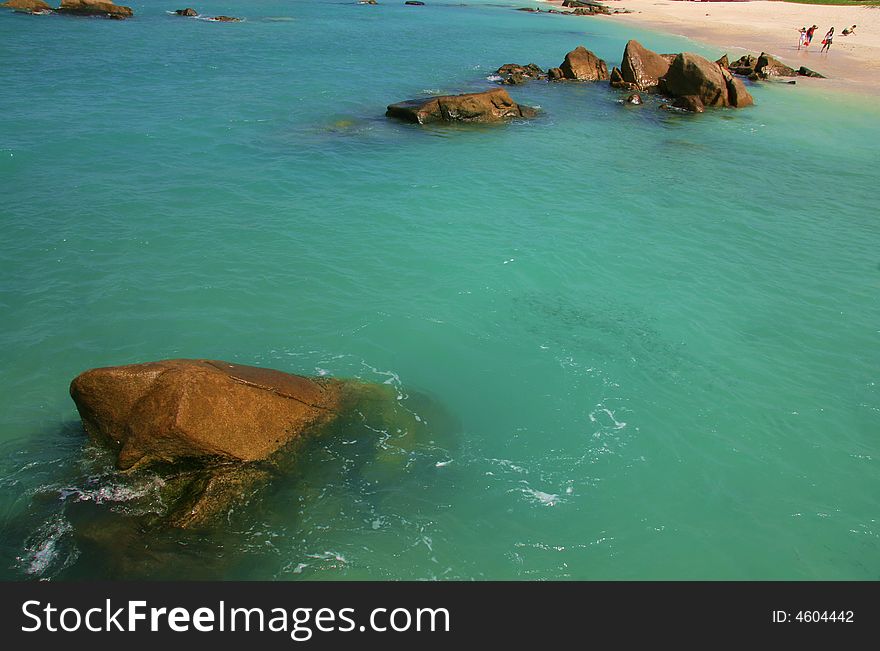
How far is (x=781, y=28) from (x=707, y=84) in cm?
4705

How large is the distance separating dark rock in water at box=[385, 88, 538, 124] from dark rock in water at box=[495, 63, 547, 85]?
11079 mm

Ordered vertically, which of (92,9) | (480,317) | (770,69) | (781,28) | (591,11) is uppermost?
(591,11)

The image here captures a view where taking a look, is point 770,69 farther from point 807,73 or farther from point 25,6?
point 25,6

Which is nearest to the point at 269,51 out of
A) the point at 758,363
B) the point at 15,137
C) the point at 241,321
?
the point at 15,137

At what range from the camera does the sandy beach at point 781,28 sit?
5094cm

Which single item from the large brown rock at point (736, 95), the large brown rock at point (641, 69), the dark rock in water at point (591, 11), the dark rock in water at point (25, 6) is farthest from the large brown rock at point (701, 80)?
the dark rock in water at point (591, 11)

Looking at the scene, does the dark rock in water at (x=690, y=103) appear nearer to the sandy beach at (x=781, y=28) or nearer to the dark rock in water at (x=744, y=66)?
the dark rock in water at (x=744, y=66)

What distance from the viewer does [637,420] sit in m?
12.4

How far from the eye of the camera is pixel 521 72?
45.8m

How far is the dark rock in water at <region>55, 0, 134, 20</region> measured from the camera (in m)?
59.7

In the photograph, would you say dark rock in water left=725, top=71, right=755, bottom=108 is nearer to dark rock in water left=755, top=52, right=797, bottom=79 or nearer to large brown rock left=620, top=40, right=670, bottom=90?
large brown rock left=620, top=40, right=670, bottom=90

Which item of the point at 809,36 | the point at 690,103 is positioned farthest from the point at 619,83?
the point at 809,36

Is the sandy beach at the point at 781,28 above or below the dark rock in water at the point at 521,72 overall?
above

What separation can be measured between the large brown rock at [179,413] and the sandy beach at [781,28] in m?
48.7
